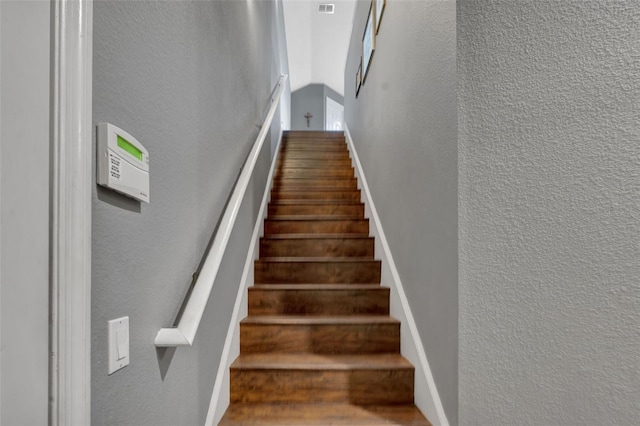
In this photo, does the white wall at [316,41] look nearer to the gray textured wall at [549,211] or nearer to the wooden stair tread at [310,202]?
the wooden stair tread at [310,202]

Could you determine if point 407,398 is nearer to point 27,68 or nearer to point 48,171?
point 48,171

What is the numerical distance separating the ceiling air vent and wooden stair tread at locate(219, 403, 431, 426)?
6.16m

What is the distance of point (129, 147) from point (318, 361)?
129 cm

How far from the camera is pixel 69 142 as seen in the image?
1.93 feet

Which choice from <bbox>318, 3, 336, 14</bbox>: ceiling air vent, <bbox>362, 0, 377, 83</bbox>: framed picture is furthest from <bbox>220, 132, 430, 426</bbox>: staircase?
<bbox>318, 3, 336, 14</bbox>: ceiling air vent

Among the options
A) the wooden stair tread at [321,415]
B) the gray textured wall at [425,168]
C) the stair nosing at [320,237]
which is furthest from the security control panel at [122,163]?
the stair nosing at [320,237]

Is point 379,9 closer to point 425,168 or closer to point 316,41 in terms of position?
point 425,168

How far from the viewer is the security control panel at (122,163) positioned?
0.66 m

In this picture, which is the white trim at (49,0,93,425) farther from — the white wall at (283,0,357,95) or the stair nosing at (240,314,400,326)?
the white wall at (283,0,357,95)

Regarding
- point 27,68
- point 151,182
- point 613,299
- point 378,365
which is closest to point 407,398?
point 378,365

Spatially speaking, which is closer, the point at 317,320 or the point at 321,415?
the point at 321,415

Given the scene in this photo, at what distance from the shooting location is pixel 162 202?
0.96 metres

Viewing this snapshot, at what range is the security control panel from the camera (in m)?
0.66

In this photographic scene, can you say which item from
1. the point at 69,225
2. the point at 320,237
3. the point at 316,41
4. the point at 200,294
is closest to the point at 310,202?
the point at 320,237
